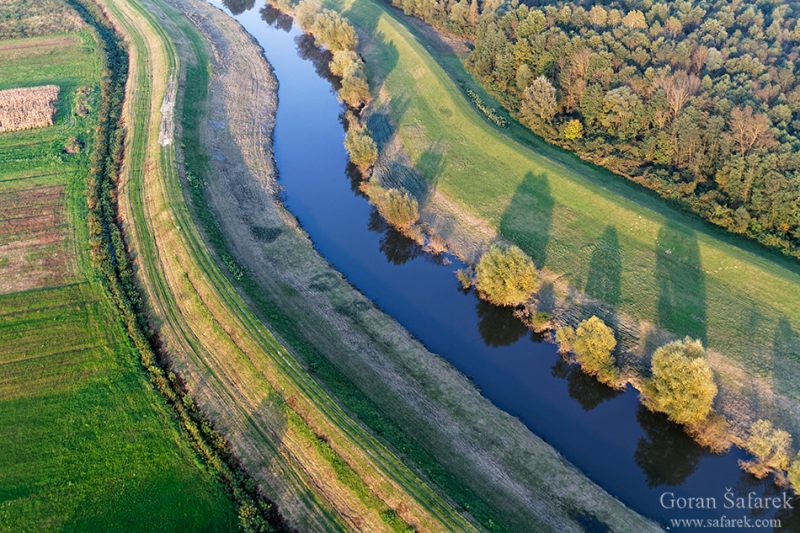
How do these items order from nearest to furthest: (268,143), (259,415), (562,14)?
(259,415)
(268,143)
(562,14)

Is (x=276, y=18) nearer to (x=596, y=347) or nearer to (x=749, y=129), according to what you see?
(x=749, y=129)

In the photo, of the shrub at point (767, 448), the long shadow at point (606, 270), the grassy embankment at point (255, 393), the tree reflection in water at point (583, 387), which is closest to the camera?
the grassy embankment at point (255, 393)

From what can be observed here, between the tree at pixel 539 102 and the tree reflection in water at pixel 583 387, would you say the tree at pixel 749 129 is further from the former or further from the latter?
the tree reflection in water at pixel 583 387

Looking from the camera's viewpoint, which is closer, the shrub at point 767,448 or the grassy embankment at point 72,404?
the grassy embankment at point 72,404

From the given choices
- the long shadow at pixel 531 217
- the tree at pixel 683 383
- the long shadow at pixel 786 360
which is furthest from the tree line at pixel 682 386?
the long shadow at pixel 531 217

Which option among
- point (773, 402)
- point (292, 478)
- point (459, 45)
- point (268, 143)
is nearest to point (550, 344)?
point (773, 402)

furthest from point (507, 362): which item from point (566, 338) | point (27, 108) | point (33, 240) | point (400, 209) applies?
point (27, 108)

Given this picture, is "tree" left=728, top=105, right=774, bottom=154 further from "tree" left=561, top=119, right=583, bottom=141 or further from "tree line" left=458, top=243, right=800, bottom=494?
"tree line" left=458, top=243, right=800, bottom=494

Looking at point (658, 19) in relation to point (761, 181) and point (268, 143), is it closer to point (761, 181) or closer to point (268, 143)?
point (761, 181)
